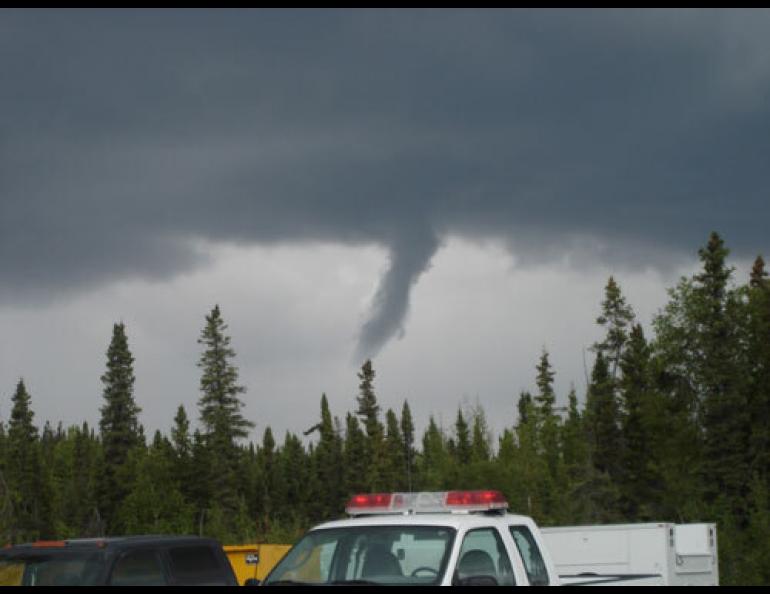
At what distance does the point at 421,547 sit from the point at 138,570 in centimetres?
394

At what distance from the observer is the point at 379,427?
5640 inches

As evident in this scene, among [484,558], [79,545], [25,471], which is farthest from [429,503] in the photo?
[25,471]

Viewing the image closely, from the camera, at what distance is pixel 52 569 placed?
43.5ft

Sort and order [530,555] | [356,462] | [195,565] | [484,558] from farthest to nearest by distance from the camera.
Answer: [356,462], [195,565], [530,555], [484,558]

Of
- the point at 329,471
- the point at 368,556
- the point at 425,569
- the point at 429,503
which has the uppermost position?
the point at 329,471

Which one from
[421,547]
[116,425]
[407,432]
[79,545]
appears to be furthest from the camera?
[407,432]

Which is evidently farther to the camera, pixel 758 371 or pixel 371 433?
pixel 371 433

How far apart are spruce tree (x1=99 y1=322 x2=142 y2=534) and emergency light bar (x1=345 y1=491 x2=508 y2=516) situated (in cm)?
10779

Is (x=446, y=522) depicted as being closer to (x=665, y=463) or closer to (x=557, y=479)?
(x=665, y=463)

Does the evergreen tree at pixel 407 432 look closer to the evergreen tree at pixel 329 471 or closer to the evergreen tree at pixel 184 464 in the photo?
the evergreen tree at pixel 329 471

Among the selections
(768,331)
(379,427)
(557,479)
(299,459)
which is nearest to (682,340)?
(768,331)

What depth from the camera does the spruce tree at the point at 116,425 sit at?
11712 centimetres

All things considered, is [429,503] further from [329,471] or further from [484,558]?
[329,471]

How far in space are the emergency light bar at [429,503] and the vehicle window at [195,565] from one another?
9.83 feet
